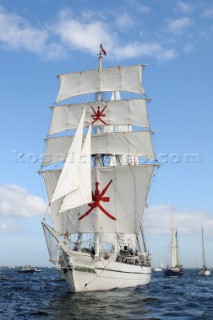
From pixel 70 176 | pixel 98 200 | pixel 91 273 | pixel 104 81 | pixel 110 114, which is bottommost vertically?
pixel 91 273

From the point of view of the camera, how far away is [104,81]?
53094 millimetres

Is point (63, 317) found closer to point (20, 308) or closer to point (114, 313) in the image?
point (114, 313)

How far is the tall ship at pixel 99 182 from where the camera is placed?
114ft

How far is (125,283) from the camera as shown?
3872cm

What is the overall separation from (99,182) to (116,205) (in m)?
3.37

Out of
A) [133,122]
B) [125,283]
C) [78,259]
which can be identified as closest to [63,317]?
[78,259]

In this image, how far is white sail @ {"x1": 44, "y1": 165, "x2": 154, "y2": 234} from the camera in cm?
4294

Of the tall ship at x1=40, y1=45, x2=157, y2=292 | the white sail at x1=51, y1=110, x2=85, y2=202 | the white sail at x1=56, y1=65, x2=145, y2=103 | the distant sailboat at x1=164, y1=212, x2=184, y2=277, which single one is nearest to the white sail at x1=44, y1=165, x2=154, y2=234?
the tall ship at x1=40, y1=45, x2=157, y2=292

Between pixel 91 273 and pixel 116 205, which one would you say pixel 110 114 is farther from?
pixel 91 273

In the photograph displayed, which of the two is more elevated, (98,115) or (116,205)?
(98,115)

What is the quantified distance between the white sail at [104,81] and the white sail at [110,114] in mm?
2345

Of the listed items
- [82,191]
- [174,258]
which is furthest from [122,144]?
[174,258]

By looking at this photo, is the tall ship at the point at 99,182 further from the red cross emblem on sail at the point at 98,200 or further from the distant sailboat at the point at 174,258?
the distant sailboat at the point at 174,258

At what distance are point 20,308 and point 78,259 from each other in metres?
8.55
